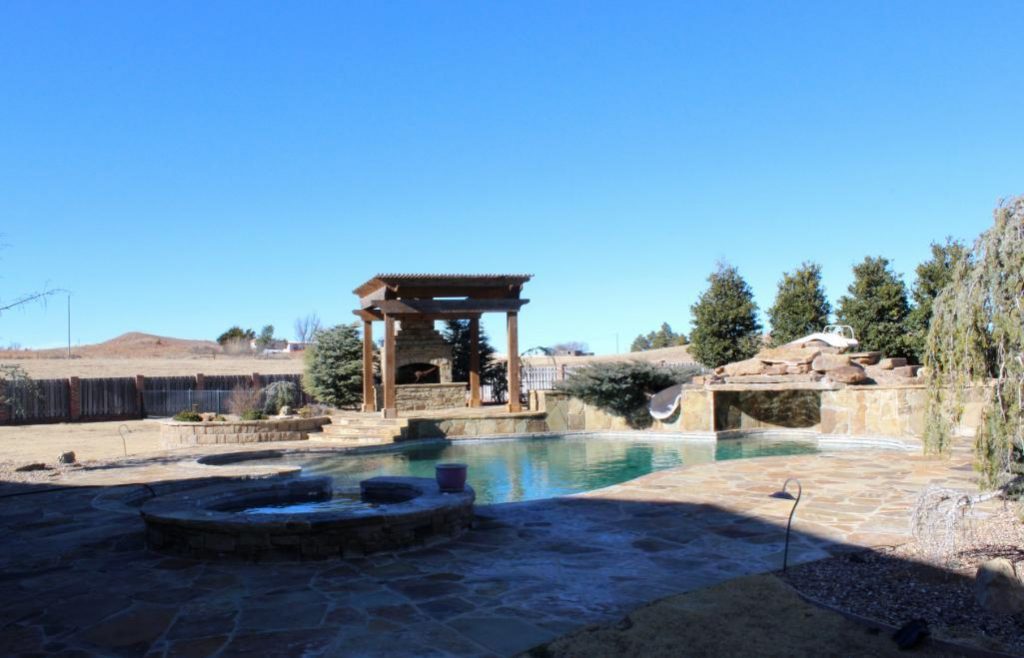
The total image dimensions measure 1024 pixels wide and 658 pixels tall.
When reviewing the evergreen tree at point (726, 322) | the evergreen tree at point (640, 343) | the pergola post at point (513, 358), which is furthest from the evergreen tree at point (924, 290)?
the evergreen tree at point (640, 343)

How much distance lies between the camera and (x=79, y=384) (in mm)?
25547

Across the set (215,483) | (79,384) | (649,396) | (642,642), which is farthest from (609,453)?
(79,384)

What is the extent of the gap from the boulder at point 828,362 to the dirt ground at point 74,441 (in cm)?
1450

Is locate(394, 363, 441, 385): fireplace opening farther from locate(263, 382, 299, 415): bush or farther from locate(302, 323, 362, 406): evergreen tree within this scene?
locate(263, 382, 299, 415): bush

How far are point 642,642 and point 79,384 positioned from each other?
87.8 ft

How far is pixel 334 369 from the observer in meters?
23.1

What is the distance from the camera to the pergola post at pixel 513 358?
18.9 m

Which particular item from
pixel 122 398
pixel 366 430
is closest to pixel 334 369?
pixel 366 430

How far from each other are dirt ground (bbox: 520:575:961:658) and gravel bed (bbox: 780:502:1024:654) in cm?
24

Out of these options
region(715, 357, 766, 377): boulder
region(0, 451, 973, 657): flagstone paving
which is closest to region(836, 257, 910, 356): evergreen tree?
region(715, 357, 766, 377): boulder

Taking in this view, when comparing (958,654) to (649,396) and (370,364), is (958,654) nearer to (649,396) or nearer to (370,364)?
(649,396)

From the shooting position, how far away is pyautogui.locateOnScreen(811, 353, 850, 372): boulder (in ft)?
52.9

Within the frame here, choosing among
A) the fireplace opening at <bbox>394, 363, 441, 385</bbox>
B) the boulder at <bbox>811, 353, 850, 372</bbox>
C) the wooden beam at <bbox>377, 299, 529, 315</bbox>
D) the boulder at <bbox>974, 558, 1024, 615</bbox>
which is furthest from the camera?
the fireplace opening at <bbox>394, 363, 441, 385</bbox>

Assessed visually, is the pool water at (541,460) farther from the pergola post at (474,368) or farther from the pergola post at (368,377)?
the pergola post at (368,377)
